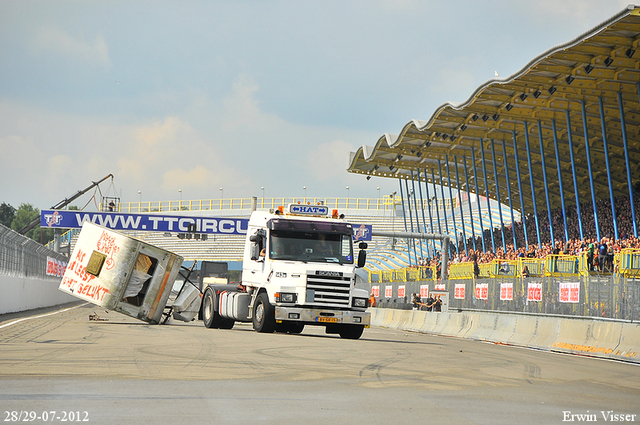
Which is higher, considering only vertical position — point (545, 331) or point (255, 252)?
point (255, 252)

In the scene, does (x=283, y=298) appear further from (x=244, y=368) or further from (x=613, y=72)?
(x=613, y=72)

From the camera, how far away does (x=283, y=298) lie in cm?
1988

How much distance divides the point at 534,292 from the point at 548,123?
2378cm

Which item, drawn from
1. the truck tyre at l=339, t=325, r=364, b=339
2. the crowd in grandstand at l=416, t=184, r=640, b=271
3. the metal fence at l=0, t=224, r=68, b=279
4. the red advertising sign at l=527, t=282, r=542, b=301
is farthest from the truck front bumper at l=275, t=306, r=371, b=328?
the metal fence at l=0, t=224, r=68, b=279

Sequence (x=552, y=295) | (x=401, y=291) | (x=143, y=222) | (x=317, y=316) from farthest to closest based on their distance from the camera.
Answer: (x=143, y=222), (x=401, y=291), (x=552, y=295), (x=317, y=316)

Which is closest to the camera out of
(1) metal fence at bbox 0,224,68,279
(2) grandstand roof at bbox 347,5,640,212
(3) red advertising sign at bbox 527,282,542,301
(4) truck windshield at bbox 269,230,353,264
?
(4) truck windshield at bbox 269,230,353,264

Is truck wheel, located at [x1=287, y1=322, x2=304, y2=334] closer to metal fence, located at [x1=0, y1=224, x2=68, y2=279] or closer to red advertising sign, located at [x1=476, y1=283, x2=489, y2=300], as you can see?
red advertising sign, located at [x1=476, y1=283, x2=489, y2=300]

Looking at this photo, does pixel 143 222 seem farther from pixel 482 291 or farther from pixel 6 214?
pixel 6 214

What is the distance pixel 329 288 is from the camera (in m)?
20.1

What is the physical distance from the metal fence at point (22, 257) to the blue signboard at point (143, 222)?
10.9 metres

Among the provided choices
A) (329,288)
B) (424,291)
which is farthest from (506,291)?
(424,291)

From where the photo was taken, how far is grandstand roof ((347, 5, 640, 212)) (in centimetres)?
3275

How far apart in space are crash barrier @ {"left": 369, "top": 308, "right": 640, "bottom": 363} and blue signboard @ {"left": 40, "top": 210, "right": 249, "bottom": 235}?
28.1 m

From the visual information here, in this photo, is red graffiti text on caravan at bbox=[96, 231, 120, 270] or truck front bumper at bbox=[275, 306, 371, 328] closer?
truck front bumper at bbox=[275, 306, 371, 328]
